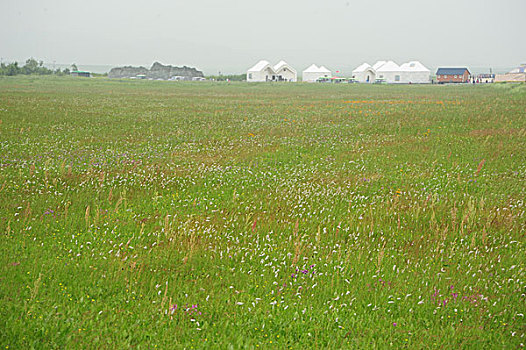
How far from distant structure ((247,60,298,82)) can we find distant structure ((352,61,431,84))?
27.7 m

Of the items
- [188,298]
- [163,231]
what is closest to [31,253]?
[163,231]

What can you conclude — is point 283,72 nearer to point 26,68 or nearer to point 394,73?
point 394,73

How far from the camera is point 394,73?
6014 inches

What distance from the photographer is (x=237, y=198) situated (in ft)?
33.0

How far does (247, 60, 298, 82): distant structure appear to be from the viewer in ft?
481

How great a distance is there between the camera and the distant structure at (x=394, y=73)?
150 meters

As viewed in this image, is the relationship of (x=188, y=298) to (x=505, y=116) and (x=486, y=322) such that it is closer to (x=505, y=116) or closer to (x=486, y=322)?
(x=486, y=322)

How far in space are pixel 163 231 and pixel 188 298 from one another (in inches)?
94.1

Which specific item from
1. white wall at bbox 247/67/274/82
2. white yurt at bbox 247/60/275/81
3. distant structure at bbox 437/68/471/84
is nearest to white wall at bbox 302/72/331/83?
white yurt at bbox 247/60/275/81

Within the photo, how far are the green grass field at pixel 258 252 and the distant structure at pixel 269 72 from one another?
13622 centimetres

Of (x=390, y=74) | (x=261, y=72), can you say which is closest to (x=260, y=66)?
(x=261, y=72)

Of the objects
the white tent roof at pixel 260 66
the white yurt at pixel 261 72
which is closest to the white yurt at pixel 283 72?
the white yurt at pixel 261 72

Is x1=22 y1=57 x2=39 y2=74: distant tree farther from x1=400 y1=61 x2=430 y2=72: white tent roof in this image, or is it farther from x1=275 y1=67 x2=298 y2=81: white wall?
x1=400 y1=61 x2=430 y2=72: white tent roof

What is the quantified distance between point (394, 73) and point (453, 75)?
87.4 ft
